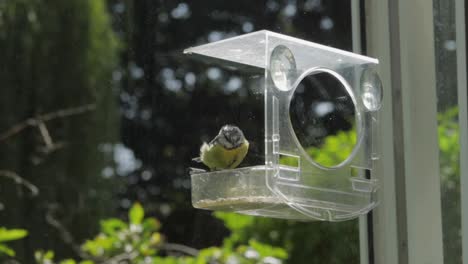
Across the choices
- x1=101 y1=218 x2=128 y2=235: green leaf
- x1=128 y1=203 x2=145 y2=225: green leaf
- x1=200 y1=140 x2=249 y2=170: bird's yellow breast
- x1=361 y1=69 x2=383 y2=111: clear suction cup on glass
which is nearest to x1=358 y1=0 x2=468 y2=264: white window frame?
x1=361 y1=69 x2=383 y2=111: clear suction cup on glass

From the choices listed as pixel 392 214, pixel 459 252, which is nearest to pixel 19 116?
pixel 392 214

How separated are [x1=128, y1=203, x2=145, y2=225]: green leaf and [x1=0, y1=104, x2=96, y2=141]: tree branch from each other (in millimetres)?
416

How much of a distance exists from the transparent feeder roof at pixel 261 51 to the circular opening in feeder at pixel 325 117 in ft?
0.10

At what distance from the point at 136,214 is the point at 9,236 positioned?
1.32 feet

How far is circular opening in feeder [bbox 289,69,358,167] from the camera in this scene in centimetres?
168

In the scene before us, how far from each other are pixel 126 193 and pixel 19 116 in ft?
1.60

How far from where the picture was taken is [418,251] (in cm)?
200

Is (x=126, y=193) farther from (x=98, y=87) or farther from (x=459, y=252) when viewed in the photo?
(x=459, y=252)

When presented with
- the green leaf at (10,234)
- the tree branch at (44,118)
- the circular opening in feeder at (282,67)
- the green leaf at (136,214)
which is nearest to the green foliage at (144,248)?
the green leaf at (136,214)

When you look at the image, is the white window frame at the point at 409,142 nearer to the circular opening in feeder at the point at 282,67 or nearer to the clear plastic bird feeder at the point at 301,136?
the clear plastic bird feeder at the point at 301,136

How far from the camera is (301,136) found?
1643mm

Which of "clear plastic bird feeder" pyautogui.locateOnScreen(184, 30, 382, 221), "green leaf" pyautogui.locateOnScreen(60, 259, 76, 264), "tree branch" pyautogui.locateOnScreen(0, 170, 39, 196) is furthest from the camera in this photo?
"tree branch" pyautogui.locateOnScreen(0, 170, 39, 196)

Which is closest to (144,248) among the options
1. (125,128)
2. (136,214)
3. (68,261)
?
(136,214)

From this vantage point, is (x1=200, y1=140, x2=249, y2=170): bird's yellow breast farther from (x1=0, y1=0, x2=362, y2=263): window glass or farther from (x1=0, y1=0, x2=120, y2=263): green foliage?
(x1=0, y1=0, x2=120, y2=263): green foliage
